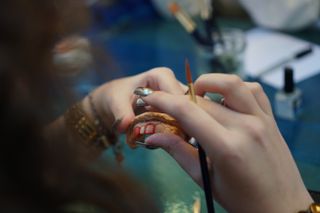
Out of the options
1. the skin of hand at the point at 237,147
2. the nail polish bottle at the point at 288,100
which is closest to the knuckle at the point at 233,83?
the skin of hand at the point at 237,147

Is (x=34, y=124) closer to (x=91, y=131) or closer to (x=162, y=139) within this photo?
(x=162, y=139)

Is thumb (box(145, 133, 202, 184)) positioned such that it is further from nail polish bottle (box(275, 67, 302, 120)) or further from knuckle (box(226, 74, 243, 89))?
nail polish bottle (box(275, 67, 302, 120))

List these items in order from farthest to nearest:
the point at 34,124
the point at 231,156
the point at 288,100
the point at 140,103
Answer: the point at 288,100, the point at 140,103, the point at 231,156, the point at 34,124

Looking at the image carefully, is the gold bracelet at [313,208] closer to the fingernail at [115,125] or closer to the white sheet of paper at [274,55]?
the fingernail at [115,125]

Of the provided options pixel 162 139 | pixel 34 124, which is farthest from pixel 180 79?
pixel 34 124

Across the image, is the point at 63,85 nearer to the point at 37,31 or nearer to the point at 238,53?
the point at 37,31

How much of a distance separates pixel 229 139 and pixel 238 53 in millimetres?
553

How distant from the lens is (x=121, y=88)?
73cm

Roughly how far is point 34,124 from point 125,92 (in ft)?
1.13

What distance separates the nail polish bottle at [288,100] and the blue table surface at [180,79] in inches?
0.6

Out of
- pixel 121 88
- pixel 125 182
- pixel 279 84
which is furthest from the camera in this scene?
pixel 279 84

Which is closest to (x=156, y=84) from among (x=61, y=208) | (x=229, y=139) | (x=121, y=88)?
(x=121, y=88)

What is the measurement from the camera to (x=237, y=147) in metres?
0.51

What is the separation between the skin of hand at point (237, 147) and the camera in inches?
20.3
